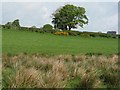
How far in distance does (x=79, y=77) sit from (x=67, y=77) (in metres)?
0.51

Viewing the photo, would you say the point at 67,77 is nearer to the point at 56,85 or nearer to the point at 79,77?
the point at 79,77

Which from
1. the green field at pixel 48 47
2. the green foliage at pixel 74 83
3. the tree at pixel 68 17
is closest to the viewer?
the green foliage at pixel 74 83

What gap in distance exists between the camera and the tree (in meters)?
92.2

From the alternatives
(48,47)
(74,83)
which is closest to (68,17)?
(48,47)

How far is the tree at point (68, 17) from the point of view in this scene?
92250 mm

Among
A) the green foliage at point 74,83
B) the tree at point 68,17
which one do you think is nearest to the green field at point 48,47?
the green foliage at point 74,83

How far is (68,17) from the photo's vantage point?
95.0 meters

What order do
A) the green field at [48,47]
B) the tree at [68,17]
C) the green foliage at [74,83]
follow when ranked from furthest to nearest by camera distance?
1. the tree at [68,17]
2. the green field at [48,47]
3. the green foliage at [74,83]

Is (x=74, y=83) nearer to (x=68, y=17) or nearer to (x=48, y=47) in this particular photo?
(x=48, y=47)

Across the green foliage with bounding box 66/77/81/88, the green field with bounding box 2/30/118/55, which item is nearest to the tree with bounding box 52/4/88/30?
the green field with bounding box 2/30/118/55

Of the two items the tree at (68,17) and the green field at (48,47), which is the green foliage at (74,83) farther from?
the tree at (68,17)

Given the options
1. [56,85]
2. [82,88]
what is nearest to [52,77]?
[56,85]

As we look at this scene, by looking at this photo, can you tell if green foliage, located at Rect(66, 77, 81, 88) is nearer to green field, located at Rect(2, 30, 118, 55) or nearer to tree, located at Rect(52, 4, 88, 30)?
green field, located at Rect(2, 30, 118, 55)

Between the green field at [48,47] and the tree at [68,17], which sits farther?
the tree at [68,17]
